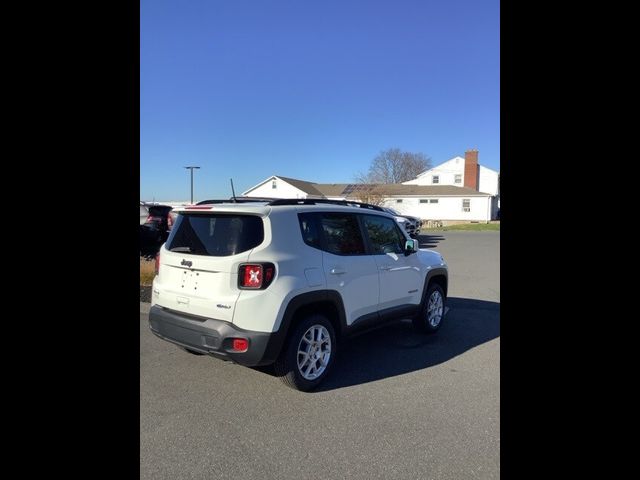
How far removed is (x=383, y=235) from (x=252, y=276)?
6.79 ft

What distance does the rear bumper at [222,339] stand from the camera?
11.1 feet

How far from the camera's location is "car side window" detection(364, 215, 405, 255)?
470 cm

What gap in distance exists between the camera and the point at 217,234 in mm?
3709

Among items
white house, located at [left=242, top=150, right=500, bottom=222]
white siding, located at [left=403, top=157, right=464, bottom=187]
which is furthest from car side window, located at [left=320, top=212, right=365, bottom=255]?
white siding, located at [left=403, top=157, right=464, bottom=187]

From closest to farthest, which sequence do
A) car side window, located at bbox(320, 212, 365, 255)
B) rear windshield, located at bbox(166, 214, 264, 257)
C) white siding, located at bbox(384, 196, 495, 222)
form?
rear windshield, located at bbox(166, 214, 264, 257) < car side window, located at bbox(320, 212, 365, 255) < white siding, located at bbox(384, 196, 495, 222)

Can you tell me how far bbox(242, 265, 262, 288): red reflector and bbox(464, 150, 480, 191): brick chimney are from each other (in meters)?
45.0

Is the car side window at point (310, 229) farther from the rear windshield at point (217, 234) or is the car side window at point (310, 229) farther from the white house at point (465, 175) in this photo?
the white house at point (465, 175)

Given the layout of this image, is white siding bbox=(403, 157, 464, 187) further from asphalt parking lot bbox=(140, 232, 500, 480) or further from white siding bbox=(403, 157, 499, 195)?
asphalt parking lot bbox=(140, 232, 500, 480)

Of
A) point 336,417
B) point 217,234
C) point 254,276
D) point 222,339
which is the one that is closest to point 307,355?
point 336,417

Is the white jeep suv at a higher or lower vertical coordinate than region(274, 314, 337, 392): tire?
higher
